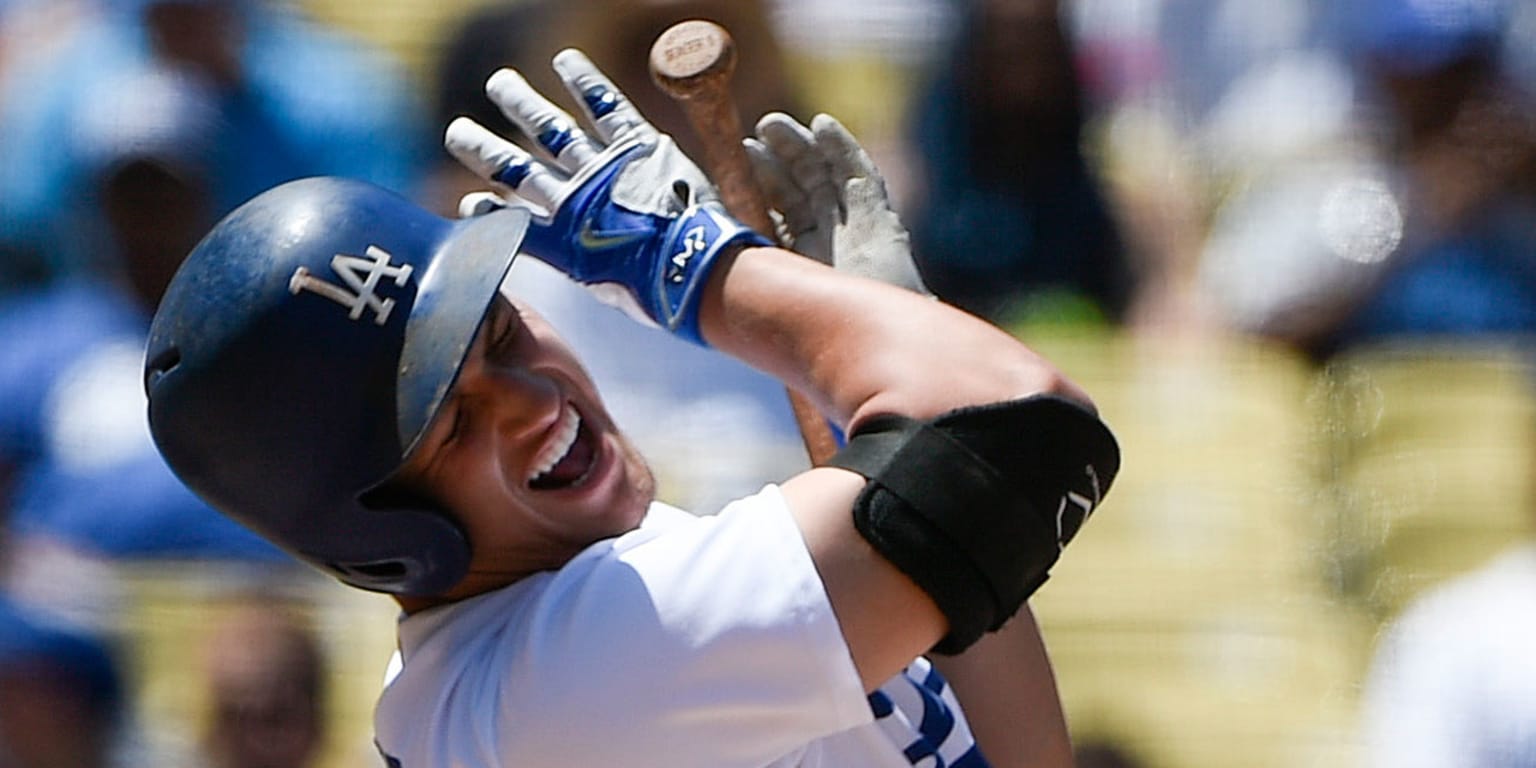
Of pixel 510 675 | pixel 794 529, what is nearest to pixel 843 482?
pixel 794 529

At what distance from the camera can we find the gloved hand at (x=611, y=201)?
1794 millimetres

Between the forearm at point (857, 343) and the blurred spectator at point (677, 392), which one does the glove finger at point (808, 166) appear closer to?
the forearm at point (857, 343)

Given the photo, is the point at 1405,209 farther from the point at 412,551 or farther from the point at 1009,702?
the point at 412,551

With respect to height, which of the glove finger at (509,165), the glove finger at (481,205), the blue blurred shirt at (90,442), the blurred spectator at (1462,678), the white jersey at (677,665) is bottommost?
the blurred spectator at (1462,678)

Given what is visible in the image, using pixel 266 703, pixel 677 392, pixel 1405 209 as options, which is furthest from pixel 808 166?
Answer: pixel 1405 209

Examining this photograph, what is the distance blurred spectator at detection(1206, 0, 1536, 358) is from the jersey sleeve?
2.26 metres

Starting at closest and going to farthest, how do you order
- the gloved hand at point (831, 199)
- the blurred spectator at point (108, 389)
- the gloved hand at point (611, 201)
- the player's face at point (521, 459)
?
1. the player's face at point (521, 459)
2. the gloved hand at point (611, 201)
3. the gloved hand at point (831, 199)
4. the blurred spectator at point (108, 389)

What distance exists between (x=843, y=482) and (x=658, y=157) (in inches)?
15.8

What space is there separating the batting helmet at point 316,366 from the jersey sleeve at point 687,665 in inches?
5.7

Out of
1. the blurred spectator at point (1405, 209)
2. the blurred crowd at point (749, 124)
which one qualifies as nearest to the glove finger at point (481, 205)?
the blurred crowd at point (749, 124)

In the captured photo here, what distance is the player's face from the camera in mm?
1691

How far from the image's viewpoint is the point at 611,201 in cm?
182

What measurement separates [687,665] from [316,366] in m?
0.36

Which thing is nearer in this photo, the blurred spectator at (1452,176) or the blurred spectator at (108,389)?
the blurred spectator at (108,389)
